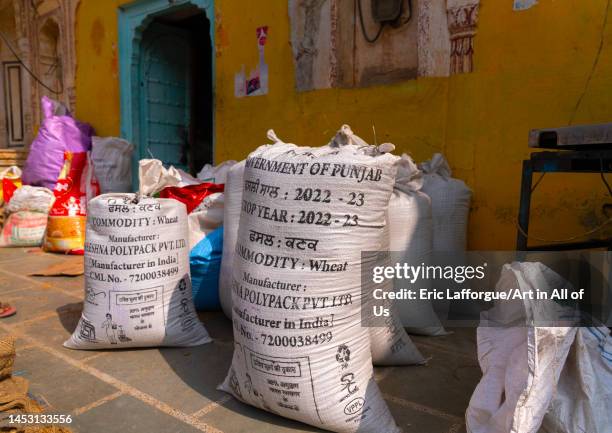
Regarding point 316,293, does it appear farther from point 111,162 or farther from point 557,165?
point 111,162

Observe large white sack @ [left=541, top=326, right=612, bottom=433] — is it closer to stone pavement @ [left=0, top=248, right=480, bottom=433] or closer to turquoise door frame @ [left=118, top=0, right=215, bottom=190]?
stone pavement @ [left=0, top=248, right=480, bottom=433]

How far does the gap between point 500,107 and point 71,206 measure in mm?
3905

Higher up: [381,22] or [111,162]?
[381,22]

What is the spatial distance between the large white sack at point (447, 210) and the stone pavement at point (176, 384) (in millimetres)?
538

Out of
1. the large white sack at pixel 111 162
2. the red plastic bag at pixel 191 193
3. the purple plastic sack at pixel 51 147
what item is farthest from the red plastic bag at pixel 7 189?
the red plastic bag at pixel 191 193

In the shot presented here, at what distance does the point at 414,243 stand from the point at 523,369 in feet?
4.13

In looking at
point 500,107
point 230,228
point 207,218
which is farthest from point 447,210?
point 207,218

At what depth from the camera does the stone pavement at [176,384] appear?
62.8 inches

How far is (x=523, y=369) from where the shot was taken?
4.12 feet

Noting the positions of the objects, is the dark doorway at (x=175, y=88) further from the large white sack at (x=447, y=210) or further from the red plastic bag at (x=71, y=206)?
the large white sack at (x=447, y=210)

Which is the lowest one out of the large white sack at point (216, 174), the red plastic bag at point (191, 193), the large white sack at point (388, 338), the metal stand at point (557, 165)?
the large white sack at point (388, 338)

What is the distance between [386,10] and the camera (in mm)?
3332

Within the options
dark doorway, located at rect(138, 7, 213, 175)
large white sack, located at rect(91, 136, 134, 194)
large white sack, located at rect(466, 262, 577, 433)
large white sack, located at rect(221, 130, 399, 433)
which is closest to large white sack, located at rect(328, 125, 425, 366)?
large white sack, located at rect(221, 130, 399, 433)

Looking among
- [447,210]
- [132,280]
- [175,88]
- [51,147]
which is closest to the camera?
[132,280]
